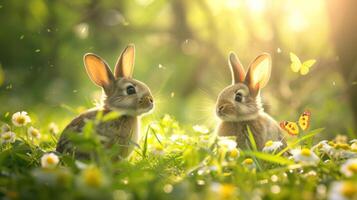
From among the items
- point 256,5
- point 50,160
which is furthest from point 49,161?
point 256,5

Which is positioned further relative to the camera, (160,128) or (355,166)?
(160,128)

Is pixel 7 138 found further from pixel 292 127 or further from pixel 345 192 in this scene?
pixel 345 192

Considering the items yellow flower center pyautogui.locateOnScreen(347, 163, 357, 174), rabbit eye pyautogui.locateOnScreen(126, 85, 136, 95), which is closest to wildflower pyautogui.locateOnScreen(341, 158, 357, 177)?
yellow flower center pyautogui.locateOnScreen(347, 163, 357, 174)

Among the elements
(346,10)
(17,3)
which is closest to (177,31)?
(17,3)

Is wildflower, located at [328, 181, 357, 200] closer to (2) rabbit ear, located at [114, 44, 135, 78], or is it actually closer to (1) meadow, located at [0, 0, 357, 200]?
(1) meadow, located at [0, 0, 357, 200]

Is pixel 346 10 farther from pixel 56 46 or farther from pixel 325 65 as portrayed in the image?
pixel 56 46

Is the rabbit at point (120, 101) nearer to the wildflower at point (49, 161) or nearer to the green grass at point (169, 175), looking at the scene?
the green grass at point (169, 175)
